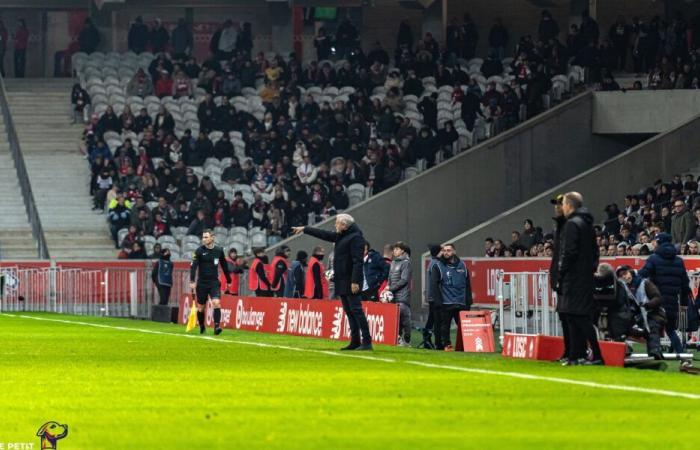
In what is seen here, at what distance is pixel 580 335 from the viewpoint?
1898 centimetres

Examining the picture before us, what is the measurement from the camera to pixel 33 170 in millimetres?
49031

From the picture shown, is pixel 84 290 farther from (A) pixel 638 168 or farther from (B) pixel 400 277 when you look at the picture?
(B) pixel 400 277

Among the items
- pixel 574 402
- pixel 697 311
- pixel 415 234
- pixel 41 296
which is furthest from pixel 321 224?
pixel 574 402

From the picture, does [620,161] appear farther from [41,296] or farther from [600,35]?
[41,296]

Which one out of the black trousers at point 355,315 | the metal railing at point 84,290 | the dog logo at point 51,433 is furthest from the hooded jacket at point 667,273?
the metal railing at point 84,290

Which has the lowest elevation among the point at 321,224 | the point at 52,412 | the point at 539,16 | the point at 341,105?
the point at 52,412

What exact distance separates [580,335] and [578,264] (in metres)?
0.76

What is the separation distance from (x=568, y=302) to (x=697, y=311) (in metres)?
6.07

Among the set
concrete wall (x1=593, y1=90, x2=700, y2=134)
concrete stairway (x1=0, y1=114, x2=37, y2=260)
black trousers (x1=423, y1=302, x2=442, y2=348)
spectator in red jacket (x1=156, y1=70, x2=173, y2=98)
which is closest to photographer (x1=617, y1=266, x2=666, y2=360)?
black trousers (x1=423, y1=302, x2=442, y2=348)

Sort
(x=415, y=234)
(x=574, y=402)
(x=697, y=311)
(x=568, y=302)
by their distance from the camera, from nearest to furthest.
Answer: (x=574, y=402)
(x=568, y=302)
(x=697, y=311)
(x=415, y=234)

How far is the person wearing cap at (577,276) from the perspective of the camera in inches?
743

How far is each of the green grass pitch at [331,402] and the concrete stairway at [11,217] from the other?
24.1m

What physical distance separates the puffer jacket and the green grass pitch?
5.58 metres

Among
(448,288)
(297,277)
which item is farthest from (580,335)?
(297,277)
